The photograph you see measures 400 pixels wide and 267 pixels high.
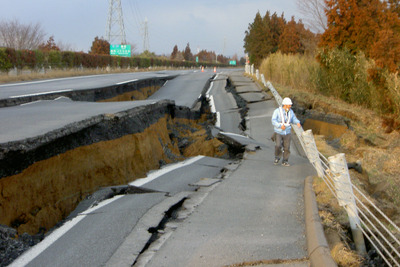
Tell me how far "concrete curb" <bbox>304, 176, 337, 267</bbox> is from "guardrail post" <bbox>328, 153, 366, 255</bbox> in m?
0.39

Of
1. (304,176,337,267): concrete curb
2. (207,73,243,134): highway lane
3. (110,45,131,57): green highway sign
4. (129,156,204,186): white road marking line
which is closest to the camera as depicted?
(304,176,337,267): concrete curb

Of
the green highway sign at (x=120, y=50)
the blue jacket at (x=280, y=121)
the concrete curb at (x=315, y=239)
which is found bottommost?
the concrete curb at (x=315, y=239)

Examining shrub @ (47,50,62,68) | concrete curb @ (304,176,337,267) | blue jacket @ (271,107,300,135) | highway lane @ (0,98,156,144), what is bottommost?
concrete curb @ (304,176,337,267)

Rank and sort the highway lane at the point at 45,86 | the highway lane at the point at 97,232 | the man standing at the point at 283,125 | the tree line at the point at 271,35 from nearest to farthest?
the highway lane at the point at 97,232
the man standing at the point at 283,125
the highway lane at the point at 45,86
the tree line at the point at 271,35

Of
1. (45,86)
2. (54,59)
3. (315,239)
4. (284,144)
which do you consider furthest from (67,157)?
(54,59)

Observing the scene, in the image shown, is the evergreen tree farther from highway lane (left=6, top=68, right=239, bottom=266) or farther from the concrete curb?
the concrete curb

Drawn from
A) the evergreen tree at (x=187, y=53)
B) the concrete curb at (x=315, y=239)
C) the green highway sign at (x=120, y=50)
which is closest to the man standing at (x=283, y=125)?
the concrete curb at (x=315, y=239)

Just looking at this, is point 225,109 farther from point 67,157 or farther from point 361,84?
point 67,157

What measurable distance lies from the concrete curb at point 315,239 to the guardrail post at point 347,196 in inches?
15.2

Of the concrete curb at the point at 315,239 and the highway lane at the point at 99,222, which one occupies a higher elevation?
the concrete curb at the point at 315,239

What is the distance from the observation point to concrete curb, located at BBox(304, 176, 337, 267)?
12.7 feet

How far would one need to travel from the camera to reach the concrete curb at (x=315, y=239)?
12.7ft

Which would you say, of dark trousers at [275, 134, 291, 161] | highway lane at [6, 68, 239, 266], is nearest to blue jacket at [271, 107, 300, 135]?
dark trousers at [275, 134, 291, 161]

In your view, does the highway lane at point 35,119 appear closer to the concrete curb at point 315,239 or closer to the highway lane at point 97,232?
the highway lane at point 97,232
